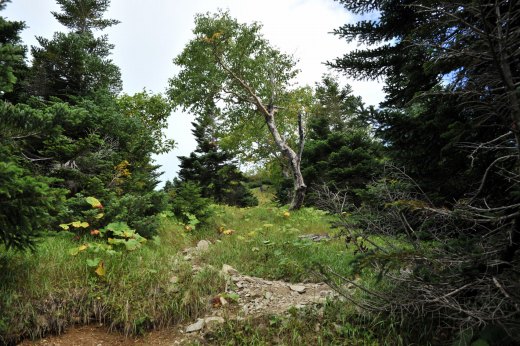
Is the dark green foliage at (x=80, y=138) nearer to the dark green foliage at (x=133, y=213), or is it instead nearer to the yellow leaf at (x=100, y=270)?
the dark green foliage at (x=133, y=213)

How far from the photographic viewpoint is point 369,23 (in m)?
7.02

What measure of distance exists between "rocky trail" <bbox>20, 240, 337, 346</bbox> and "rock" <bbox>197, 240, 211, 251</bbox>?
5.87 feet

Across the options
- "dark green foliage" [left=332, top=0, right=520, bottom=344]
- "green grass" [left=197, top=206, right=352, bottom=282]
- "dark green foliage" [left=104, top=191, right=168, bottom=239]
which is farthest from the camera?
"dark green foliage" [left=104, top=191, right=168, bottom=239]

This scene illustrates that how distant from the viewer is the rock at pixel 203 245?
7319 mm

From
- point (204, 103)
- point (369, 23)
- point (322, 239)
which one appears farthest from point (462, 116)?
point (204, 103)

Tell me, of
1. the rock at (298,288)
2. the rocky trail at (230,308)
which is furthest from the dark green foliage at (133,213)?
the rock at (298,288)

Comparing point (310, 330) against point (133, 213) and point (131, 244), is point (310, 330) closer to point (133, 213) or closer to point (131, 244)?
point (131, 244)

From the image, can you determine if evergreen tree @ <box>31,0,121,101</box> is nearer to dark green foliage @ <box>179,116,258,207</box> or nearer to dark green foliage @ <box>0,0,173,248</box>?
dark green foliage @ <box>0,0,173,248</box>

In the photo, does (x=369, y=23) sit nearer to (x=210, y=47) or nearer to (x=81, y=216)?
(x=81, y=216)

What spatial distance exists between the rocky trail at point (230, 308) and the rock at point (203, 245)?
1.79m

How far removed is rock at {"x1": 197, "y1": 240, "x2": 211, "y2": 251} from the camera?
7319 millimetres

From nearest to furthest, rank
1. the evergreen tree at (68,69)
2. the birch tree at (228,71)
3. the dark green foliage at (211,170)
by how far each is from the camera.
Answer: the evergreen tree at (68,69)
the birch tree at (228,71)
the dark green foliage at (211,170)

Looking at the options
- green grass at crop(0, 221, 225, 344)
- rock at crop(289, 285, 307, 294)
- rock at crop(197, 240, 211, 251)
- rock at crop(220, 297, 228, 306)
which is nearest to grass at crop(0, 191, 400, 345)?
green grass at crop(0, 221, 225, 344)

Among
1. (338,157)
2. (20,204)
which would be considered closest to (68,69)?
(20,204)
